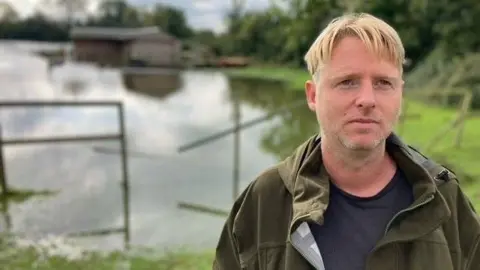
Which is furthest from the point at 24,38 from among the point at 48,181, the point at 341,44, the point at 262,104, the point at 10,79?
the point at 341,44

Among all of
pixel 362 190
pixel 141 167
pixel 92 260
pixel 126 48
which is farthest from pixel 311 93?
pixel 126 48

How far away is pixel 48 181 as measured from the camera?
28.2ft

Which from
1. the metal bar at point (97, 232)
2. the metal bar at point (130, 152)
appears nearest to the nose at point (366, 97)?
the metal bar at point (97, 232)

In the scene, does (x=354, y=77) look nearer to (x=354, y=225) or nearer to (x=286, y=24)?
(x=354, y=225)

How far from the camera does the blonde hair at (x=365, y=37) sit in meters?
1.21

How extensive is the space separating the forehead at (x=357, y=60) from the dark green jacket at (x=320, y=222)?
228 millimetres

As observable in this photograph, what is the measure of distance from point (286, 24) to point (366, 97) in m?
10.6

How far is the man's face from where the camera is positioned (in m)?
1.23

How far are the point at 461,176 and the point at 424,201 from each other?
6842mm

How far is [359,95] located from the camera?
123 cm

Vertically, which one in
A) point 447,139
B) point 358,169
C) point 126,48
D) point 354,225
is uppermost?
point 358,169

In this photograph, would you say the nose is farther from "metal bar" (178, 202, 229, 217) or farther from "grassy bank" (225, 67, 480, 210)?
"metal bar" (178, 202, 229, 217)

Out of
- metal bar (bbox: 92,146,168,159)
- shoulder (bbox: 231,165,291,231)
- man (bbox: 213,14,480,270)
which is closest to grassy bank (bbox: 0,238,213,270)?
shoulder (bbox: 231,165,291,231)

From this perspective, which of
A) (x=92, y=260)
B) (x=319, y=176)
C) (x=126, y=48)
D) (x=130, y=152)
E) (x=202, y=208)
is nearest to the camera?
(x=319, y=176)
